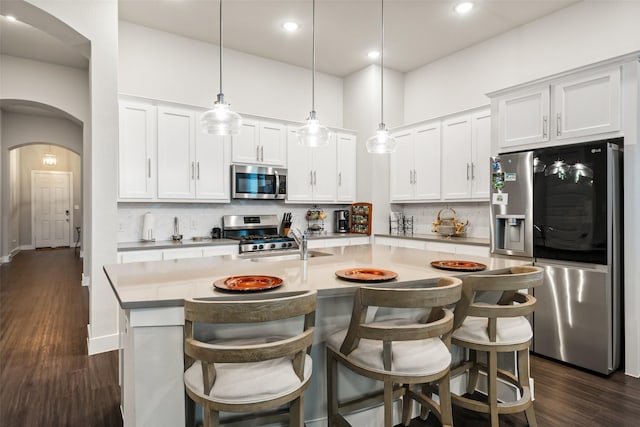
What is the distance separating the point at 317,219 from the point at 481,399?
3.46 meters

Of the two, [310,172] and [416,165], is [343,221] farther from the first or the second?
[416,165]

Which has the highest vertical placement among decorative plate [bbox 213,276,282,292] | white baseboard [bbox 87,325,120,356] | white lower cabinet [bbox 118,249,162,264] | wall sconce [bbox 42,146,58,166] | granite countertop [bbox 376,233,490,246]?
wall sconce [bbox 42,146,58,166]

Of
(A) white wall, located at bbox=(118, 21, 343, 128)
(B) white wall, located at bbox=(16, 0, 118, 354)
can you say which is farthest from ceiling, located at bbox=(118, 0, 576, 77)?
(B) white wall, located at bbox=(16, 0, 118, 354)

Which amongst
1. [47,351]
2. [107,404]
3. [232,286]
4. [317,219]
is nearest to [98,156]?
[47,351]

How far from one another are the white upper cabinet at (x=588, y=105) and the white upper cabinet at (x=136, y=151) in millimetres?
3981

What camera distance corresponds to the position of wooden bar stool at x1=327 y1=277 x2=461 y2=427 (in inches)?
59.7

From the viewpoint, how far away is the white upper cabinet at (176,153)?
4.09 meters

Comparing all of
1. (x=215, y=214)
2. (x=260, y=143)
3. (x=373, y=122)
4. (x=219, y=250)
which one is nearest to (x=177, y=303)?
(x=219, y=250)

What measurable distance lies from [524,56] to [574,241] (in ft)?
7.71

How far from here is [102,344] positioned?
3355mm

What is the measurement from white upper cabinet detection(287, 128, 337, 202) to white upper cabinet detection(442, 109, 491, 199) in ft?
5.11

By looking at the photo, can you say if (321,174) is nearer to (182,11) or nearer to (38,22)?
(182,11)

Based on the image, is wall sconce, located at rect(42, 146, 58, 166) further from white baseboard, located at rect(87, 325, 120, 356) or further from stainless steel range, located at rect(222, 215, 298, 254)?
white baseboard, located at rect(87, 325, 120, 356)

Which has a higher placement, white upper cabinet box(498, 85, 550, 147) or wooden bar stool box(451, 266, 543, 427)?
white upper cabinet box(498, 85, 550, 147)
